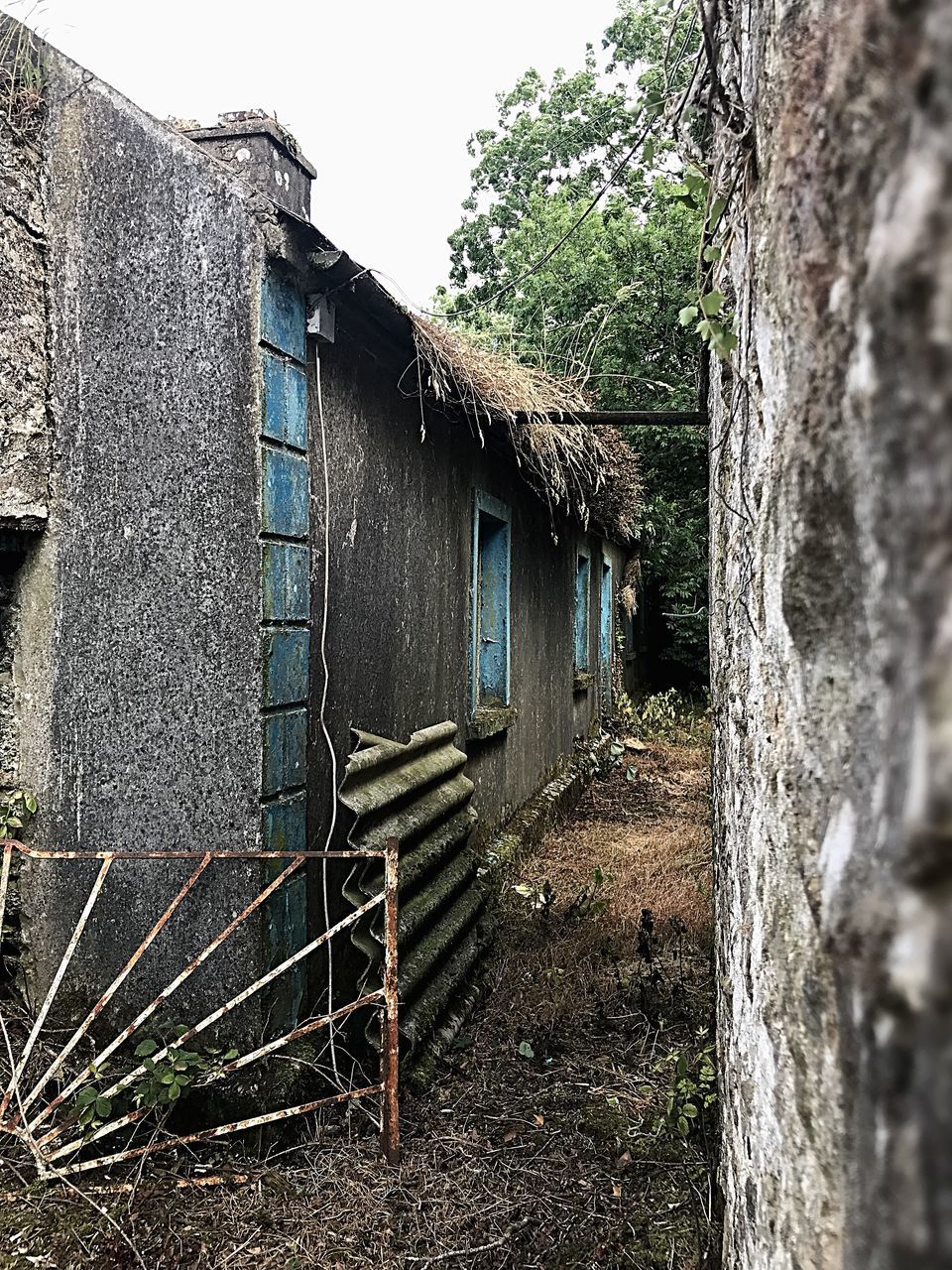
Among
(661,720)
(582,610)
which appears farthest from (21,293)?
(661,720)

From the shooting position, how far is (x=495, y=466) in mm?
6453

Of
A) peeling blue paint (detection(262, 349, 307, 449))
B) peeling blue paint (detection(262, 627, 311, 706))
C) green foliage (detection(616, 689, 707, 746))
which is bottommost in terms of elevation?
green foliage (detection(616, 689, 707, 746))

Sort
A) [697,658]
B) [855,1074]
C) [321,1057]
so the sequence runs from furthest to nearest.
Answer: [697,658] → [321,1057] → [855,1074]

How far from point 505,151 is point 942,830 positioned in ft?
83.6

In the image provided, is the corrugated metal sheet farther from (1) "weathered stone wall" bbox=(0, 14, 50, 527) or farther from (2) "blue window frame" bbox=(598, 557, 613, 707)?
(2) "blue window frame" bbox=(598, 557, 613, 707)

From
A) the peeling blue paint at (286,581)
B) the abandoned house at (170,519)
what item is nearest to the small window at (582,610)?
the abandoned house at (170,519)

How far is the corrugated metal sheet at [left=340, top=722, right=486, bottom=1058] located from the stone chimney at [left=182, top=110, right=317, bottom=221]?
2.16 metres

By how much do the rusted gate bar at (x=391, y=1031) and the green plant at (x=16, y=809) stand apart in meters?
1.39

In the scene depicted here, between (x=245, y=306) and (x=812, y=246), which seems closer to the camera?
(x=812, y=246)

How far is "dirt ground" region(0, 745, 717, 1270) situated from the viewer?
2664 mm

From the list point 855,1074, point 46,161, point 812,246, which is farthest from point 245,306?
point 855,1074

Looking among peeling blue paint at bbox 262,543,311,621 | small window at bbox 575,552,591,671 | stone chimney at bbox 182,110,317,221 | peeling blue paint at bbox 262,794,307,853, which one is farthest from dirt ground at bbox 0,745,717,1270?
small window at bbox 575,552,591,671

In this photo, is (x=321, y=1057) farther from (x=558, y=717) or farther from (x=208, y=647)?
(x=558, y=717)

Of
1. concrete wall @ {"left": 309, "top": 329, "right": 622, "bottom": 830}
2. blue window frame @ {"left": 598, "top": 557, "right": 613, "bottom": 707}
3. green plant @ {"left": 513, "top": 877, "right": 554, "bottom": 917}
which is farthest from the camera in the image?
blue window frame @ {"left": 598, "top": 557, "right": 613, "bottom": 707}
